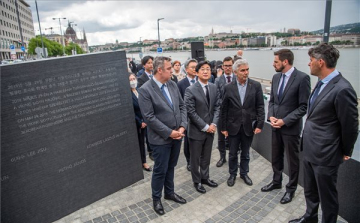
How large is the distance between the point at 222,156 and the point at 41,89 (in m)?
3.65

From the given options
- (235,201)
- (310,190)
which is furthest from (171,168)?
(310,190)

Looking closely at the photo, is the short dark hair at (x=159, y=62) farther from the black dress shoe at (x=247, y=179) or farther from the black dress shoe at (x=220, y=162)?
the black dress shoe at (x=220, y=162)

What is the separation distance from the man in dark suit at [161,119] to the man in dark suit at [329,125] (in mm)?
1733

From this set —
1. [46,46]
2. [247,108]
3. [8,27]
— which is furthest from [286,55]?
[8,27]

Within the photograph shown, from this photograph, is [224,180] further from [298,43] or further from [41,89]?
[298,43]

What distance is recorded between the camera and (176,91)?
360 centimetres

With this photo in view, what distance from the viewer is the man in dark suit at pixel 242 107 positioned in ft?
12.6

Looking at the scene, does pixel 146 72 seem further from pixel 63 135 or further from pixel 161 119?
pixel 63 135

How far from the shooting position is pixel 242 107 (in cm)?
386

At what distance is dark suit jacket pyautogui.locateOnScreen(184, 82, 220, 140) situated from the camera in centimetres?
372

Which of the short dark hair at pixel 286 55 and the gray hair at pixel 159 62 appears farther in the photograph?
the short dark hair at pixel 286 55

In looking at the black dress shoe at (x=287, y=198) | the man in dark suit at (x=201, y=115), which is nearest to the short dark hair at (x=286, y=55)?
the man in dark suit at (x=201, y=115)

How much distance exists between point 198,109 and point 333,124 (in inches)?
75.3

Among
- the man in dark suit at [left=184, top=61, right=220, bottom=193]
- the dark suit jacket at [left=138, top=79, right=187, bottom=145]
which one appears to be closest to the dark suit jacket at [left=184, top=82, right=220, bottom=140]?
the man in dark suit at [left=184, top=61, right=220, bottom=193]
